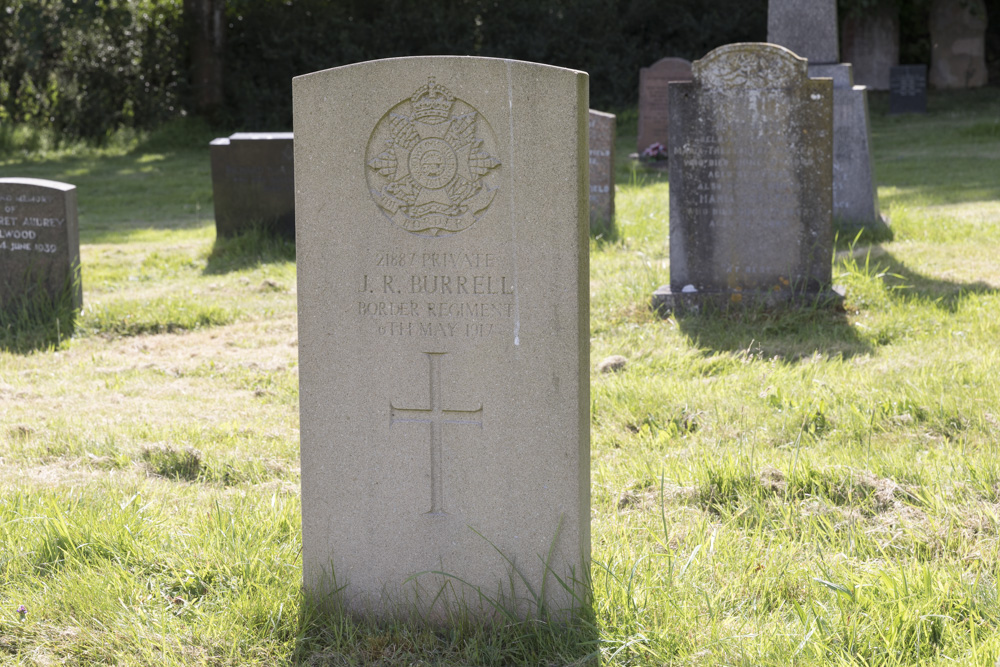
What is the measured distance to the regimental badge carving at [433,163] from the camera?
249cm

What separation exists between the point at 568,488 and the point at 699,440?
1.58m

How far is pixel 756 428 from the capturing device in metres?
4.08

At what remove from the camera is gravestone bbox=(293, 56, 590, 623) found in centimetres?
248

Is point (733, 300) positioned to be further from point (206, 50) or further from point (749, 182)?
point (206, 50)

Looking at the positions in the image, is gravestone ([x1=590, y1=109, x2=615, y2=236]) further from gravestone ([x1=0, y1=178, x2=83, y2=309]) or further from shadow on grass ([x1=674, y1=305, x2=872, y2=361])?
gravestone ([x1=0, y1=178, x2=83, y2=309])

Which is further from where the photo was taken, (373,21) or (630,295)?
(373,21)

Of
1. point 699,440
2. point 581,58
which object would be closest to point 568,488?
point 699,440

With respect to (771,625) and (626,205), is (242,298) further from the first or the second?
(771,625)

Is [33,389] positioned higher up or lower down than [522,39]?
lower down

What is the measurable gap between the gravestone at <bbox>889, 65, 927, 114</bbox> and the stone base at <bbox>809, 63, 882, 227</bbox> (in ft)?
38.7

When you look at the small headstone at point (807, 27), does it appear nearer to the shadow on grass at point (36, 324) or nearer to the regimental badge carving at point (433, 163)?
the shadow on grass at point (36, 324)

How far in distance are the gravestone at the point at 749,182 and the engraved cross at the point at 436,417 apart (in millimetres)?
3712

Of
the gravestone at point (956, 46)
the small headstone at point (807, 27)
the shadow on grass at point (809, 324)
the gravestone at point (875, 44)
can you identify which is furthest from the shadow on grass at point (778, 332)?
the gravestone at point (956, 46)

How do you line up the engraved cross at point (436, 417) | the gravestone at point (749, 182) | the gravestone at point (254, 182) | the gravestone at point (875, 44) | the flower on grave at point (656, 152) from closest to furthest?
the engraved cross at point (436, 417), the gravestone at point (749, 182), the gravestone at point (254, 182), the flower on grave at point (656, 152), the gravestone at point (875, 44)
